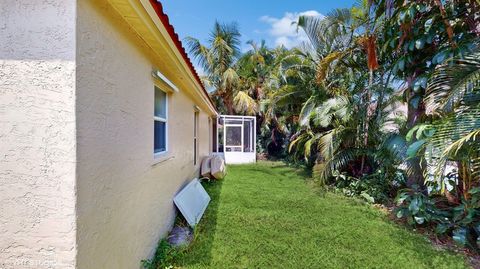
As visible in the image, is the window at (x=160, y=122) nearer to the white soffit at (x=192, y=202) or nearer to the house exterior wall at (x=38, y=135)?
the white soffit at (x=192, y=202)

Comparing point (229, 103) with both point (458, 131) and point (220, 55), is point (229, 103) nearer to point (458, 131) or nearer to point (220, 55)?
point (220, 55)

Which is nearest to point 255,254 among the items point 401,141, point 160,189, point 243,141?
point 160,189

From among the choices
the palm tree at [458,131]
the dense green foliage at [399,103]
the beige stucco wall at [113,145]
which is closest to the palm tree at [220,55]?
the dense green foliage at [399,103]

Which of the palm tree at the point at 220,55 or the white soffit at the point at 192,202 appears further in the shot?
the palm tree at the point at 220,55

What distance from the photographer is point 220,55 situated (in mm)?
15711

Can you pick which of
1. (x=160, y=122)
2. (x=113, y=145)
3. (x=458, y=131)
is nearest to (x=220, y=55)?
(x=160, y=122)

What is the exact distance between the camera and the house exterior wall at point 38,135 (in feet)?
5.30

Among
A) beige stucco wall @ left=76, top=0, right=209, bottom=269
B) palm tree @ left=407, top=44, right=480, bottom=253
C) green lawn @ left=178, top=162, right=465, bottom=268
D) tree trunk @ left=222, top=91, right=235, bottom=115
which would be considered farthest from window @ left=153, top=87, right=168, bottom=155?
tree trunk @ left=222, top=91, right=235, bottom=115

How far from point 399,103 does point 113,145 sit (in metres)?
7.95

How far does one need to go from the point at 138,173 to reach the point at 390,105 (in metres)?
7.37

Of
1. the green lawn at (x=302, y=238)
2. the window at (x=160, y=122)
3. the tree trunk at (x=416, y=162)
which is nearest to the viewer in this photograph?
the green lawn at (x=302, y=238)

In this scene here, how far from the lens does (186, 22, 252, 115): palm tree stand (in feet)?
51.3

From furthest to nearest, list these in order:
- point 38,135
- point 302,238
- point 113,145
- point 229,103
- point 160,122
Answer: point 229,103 → point 302,238 → point 160,122 → point 113,145 → point 38,135

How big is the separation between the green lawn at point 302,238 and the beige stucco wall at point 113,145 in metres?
1.12
